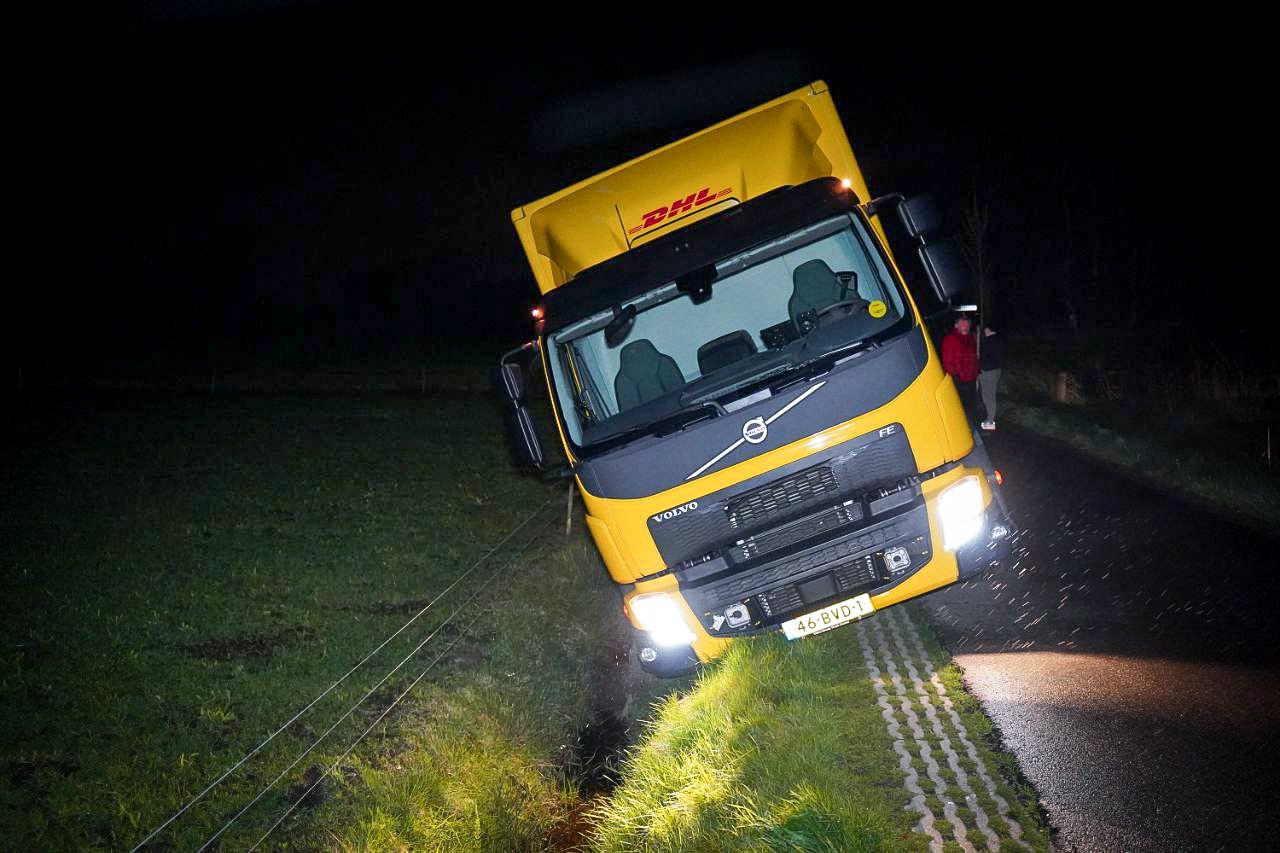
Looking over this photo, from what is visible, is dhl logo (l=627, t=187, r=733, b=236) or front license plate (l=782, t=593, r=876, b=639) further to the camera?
dhl logo (l=627, t=187, r=733, b=236)

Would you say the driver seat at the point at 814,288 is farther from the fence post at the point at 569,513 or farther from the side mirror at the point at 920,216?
the fence post at the point at 569,513

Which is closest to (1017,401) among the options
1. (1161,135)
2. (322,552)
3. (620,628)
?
(620,628)

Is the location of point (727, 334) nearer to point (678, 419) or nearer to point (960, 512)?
point (678, 419)

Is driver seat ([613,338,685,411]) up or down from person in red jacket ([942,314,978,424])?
up

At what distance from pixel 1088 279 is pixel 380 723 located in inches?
1441

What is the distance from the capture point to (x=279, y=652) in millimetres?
8094

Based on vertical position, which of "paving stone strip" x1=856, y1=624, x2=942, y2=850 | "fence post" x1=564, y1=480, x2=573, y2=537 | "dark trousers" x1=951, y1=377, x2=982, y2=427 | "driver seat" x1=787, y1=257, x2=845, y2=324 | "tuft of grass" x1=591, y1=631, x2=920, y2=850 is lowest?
"dark trousers" x1=951, y1=377, x2=982, y2=427

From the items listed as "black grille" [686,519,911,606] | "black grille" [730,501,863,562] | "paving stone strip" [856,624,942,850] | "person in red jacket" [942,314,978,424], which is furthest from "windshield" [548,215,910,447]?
"person in red jacket" [942,314,978,424]

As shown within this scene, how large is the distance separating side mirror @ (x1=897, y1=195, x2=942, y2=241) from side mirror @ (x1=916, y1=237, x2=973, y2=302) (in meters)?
0.09

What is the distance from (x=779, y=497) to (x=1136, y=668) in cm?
221

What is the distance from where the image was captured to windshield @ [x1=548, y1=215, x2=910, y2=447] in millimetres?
6043

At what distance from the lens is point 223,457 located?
670 inches

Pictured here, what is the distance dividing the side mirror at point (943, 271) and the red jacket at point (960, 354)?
7.02 meters

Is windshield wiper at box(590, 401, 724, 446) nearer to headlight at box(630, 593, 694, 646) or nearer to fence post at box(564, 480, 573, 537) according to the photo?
headlight at box(630, 593, 694, 646)
